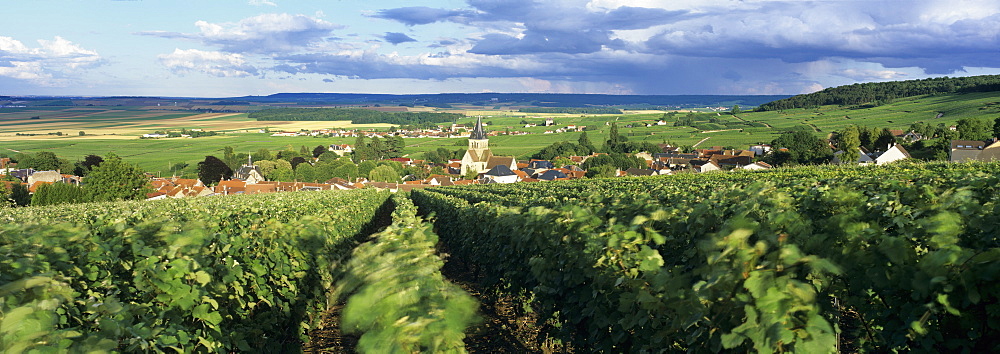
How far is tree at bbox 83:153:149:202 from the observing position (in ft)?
186

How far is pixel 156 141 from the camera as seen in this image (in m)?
164

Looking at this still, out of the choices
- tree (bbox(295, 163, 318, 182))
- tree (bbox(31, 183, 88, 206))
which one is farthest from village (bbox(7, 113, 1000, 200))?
tree (bbox(295, 163, 318, 182))

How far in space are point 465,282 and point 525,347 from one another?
4676 millimetres

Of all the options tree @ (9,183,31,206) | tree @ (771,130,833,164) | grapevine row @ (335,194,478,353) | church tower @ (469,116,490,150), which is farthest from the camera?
church tower @ (469,116,490,150)

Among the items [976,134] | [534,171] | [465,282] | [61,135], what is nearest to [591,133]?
[534,171]

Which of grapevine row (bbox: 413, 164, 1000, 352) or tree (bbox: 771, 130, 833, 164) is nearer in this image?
grapevine row (bbox: 413, 164, 1000, 352)

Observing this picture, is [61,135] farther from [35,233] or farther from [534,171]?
[35,233]

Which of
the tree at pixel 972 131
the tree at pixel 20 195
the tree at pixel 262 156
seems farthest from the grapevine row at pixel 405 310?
the tree at pixel 262 156

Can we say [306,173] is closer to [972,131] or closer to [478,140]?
[478,140]

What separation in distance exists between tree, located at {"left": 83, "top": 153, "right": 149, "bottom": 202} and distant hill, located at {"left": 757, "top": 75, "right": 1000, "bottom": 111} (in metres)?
172

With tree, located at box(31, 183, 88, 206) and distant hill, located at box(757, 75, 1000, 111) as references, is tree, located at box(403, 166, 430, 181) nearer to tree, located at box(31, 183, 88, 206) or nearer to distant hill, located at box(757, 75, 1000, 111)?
tree, located at box(31, 183, 88, 206)

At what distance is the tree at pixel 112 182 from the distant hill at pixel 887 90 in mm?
172183

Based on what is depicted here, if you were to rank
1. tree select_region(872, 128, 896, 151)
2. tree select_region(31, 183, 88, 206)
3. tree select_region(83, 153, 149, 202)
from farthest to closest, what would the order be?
tree select_region(872, 128, 896, 151), tree select_region(83, 153, 149, 202), tree select_region(31, 183, 88, 206)

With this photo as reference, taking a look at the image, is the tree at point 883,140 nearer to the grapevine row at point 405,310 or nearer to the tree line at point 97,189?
the tree line at point 97,189
